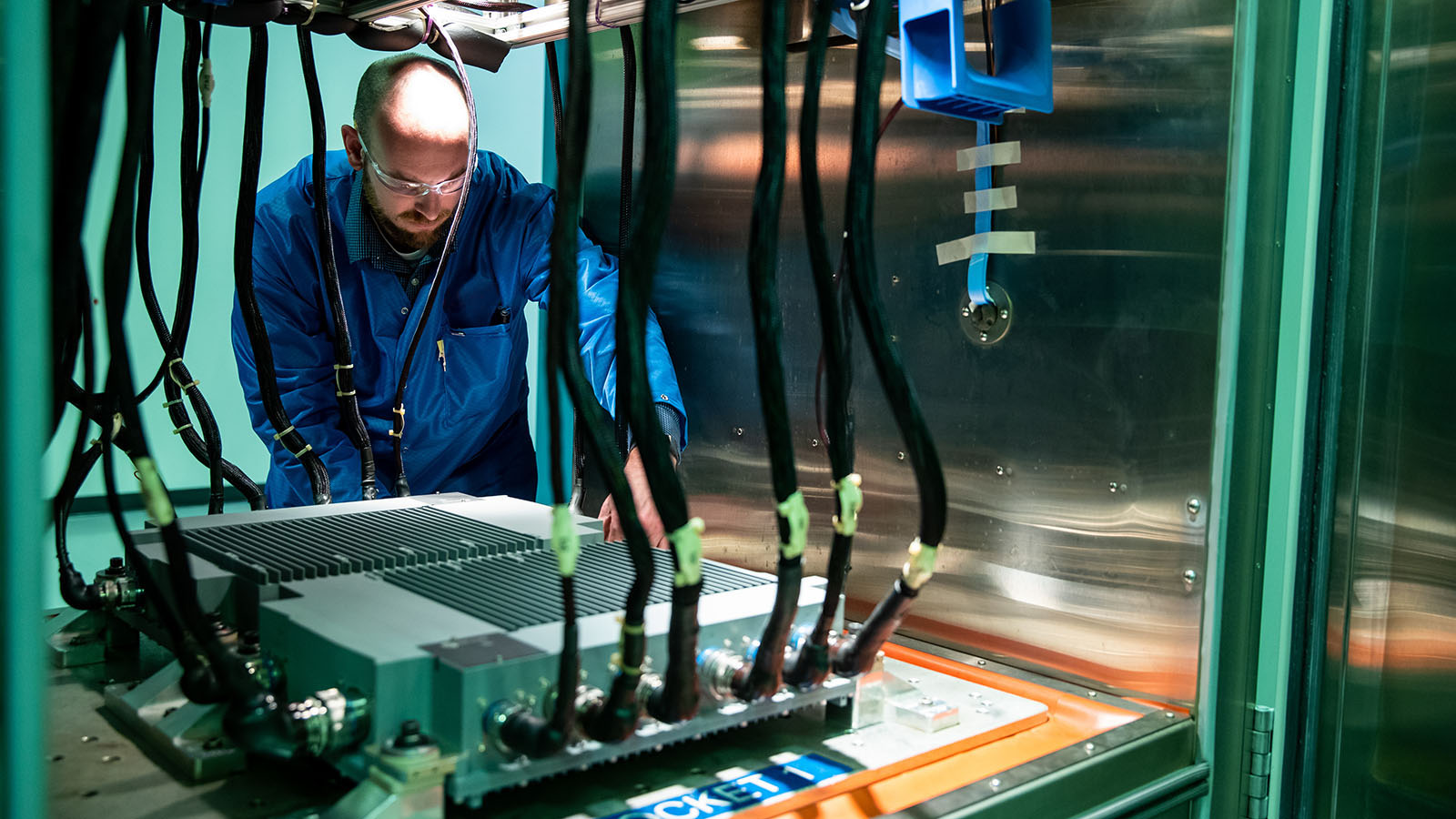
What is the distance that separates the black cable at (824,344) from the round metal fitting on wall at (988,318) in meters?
0.40

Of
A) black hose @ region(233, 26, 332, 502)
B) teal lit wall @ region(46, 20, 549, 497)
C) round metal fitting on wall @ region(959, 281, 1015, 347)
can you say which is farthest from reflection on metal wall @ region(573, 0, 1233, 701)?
teal lit wall @ region(46, 20, 549, 497)

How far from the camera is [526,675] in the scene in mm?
628

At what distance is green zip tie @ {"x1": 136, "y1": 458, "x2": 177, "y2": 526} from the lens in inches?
21.0

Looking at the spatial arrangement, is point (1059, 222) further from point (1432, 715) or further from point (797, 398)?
point (1432, 715)

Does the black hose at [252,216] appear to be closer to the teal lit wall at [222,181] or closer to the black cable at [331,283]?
the black cable at [331,283]

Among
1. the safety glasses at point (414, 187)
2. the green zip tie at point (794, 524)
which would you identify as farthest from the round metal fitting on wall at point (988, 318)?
the safety glasses at point (414, 187)

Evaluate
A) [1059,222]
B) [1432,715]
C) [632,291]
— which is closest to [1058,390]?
[1059,222]

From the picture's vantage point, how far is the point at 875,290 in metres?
0.69

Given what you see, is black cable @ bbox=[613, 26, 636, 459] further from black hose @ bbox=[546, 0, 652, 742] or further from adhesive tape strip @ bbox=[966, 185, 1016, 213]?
black hose @ bbox=[546, 0, 652, 742]

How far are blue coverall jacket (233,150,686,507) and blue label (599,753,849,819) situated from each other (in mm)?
1010

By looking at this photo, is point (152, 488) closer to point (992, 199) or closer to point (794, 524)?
point (794, 524)

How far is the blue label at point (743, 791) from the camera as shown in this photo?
66cm

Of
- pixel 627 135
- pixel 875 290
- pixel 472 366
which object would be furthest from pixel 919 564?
pixel 472 366

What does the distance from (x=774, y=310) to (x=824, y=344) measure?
62 mm
